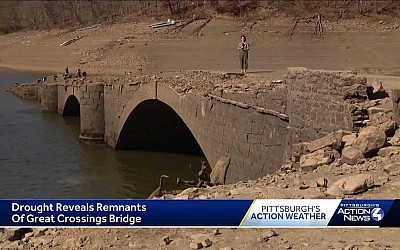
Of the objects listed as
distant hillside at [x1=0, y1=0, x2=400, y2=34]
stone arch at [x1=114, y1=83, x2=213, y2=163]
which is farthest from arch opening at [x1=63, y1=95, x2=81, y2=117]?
distant hillside at [x1=0, y1=0, x2=400, y2=34]

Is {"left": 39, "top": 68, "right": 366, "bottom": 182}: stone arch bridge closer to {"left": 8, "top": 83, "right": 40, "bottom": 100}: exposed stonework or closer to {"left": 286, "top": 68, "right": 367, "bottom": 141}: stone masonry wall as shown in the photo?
{"left": 286, "top": 68, "right": 367, "bottom": 141}: stone masonry wall

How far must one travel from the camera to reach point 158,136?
2372 cm

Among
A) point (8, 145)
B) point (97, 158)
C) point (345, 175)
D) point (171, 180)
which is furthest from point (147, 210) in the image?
point (8, 145)

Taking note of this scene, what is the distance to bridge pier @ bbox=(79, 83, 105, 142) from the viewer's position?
2461cm

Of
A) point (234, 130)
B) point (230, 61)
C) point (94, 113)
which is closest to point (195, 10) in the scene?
point (230, 61)

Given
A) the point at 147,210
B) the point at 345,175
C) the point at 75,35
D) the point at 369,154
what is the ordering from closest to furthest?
the point at 147,210 → the point at 345,175 → the point at 369,154 → the point at 75,35

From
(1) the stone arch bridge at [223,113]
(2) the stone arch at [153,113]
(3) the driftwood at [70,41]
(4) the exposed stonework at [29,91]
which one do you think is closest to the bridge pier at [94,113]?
(1) the stone arch bridge at [223,113]

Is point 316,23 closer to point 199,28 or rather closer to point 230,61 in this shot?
point 230,61

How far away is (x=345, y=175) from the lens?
781 centimetres

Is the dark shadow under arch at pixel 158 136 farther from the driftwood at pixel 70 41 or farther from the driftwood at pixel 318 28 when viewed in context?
the driftwood at pixel 70 41

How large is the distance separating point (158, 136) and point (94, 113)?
9.55 ft

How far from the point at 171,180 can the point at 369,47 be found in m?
24.0

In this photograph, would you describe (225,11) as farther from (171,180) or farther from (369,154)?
(369,154)

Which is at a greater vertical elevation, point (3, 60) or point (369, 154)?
point (369, 154)
